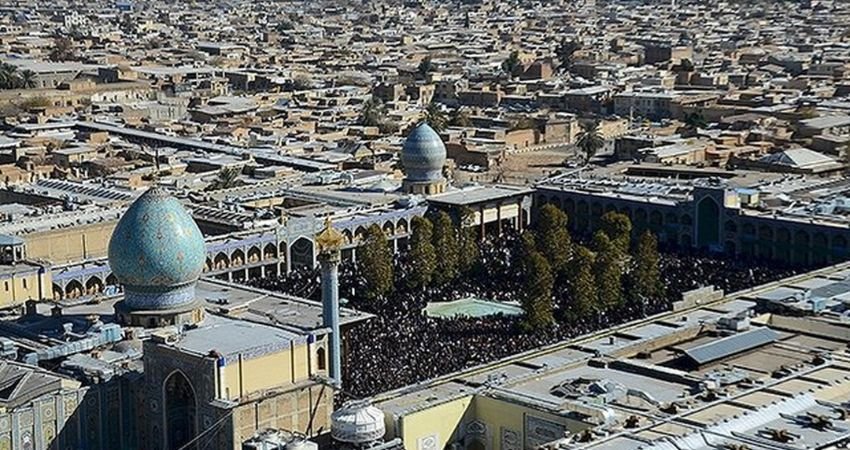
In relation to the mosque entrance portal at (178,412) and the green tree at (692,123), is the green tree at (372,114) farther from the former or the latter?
the mosque entrance portal at (178,412)

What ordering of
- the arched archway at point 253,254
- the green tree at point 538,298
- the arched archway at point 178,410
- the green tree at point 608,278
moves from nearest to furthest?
the arched archway at point 178,410, the green tree at point 538,298, the green tree at point 608,278, the arched archway at point 253,254

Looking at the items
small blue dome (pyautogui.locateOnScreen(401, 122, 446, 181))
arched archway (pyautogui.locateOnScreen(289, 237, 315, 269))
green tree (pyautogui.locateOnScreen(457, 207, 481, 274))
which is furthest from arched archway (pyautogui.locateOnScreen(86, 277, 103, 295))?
small blue dome (pyautogui.locateOnScreen(401, 122, 446, 181))

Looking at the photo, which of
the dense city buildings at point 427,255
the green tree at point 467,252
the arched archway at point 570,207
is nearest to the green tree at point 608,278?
the dense city buildings at point 427,255

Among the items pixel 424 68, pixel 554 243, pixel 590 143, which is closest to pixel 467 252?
pixel 554 243

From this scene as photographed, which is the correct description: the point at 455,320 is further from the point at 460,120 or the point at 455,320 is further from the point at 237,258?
the point at 460,120

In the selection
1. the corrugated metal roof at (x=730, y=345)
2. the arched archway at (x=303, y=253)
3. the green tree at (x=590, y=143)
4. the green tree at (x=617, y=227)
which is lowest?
the arched archway at (x=303, y=253)

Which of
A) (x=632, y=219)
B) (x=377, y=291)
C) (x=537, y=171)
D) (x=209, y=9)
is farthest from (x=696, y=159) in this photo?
(x=209, y=9)

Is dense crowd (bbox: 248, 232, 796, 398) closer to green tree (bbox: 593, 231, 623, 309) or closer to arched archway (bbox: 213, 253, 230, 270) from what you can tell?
green tree (bbox: 593, 231, 623, 309)
